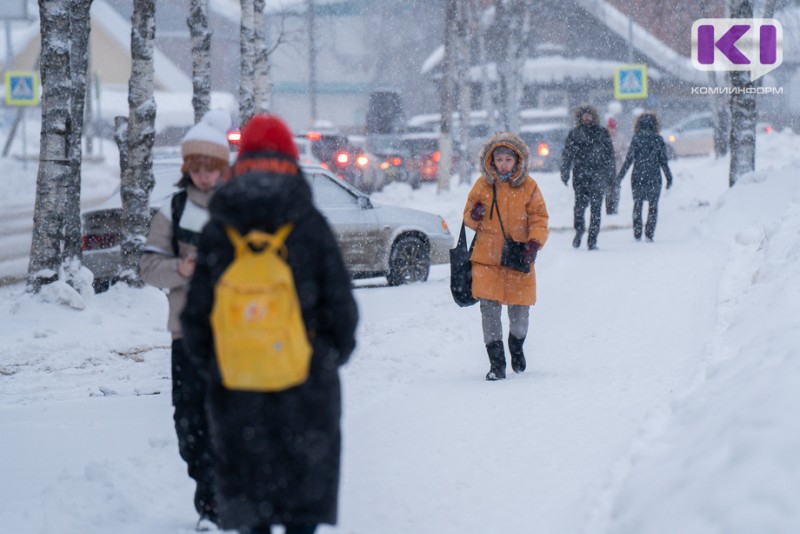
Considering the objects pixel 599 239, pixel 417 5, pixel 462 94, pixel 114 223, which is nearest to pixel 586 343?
pixel 114 223

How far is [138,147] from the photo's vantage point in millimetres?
12836

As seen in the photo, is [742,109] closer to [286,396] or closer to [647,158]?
[647,158]

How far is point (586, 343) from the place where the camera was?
31.1 feet

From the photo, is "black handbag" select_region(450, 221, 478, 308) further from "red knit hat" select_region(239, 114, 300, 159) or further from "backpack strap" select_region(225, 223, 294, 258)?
"backpack strap" select_region(225, 223, 294, 258)

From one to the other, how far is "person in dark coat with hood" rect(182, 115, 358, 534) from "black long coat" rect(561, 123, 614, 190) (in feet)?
39.4

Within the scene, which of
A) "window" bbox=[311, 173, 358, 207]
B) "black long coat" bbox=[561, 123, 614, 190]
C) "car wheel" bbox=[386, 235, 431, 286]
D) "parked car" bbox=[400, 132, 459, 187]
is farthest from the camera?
"parked car" bbox=[400, 132, 459, 187]

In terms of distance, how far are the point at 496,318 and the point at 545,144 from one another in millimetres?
27996

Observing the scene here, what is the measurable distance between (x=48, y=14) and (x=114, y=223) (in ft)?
7.71

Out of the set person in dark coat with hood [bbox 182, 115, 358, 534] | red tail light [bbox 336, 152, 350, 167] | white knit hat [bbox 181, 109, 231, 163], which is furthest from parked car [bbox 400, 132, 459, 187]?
person in dark coat with hood [bbox 182, 115, 358, 534]

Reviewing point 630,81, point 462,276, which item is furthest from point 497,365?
point 630,81

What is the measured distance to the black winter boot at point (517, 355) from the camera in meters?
8.47

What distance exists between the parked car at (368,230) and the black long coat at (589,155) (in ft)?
6.65

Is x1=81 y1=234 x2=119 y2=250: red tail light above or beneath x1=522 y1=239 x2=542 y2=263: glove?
beneath

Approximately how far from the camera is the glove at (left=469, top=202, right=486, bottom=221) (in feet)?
26.9
